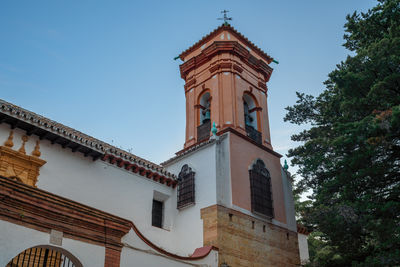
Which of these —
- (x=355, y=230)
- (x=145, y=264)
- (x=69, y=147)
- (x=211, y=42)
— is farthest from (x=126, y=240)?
(x=211, y=42)

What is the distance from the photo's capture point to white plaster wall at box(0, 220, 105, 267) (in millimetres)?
7402

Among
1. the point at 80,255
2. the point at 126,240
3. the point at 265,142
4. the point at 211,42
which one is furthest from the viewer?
the point at 211,42

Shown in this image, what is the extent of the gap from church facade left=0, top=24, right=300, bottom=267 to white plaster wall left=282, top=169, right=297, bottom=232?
0.16 ft

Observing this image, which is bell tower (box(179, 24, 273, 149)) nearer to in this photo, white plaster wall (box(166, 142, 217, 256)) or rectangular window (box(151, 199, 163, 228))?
white plaster wall (box(166, 142, 217, 256))

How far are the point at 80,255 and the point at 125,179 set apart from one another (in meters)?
6.68

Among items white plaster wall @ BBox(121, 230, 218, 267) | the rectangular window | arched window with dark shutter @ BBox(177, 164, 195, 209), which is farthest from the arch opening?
white plaster wall @ BBox(121, 230, 218, 267)

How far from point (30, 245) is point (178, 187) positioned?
30.4 ft

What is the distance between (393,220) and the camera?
1204 cm

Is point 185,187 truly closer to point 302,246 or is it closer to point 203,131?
point 203,131

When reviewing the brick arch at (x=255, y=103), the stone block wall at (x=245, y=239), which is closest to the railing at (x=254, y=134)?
the brick arch at (x=255, y=103)

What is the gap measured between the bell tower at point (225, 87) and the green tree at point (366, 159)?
139 inches

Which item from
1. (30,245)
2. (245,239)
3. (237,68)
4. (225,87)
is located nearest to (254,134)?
(225,87)

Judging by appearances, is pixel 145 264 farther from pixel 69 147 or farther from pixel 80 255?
pixel 69 147

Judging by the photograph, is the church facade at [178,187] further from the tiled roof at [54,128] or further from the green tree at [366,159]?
the green tree at [366,159]
